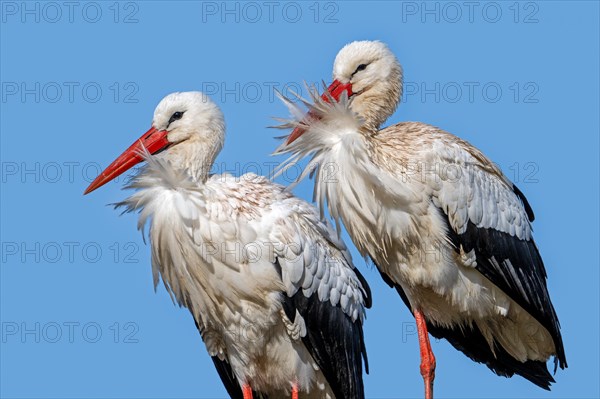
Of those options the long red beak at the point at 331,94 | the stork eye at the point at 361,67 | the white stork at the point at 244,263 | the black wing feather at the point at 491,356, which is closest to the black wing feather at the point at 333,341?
the white stork at the point at 244,263

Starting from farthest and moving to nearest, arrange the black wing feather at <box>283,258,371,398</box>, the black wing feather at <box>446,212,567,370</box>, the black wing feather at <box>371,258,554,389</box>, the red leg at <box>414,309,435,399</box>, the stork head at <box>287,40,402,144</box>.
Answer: the black wing feather at <box>371,258,554,389</box>, the red leg at <box>414,309,435,399</box>, the stork head at <box>287,40,402,144</box>, the black wing feather at <box>446,212,567,370</box>, the black wing feather at <box>283,258,371,398</box>

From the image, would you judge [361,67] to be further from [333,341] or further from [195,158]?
[333,341]

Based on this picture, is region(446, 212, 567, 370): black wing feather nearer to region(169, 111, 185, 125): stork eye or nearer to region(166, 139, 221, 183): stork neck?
region(166, 139, 221, 183): stork neck

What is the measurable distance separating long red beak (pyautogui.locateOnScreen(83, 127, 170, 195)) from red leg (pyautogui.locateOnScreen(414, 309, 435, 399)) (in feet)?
7.27

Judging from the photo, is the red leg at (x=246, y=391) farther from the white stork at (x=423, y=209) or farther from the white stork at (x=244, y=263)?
the white stork at (x=423, y=209)

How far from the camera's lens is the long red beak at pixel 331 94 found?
972 cm

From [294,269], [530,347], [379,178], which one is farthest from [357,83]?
[530,347]

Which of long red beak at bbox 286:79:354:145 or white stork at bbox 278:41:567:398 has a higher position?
long red beak at bbox 286:79:354:145

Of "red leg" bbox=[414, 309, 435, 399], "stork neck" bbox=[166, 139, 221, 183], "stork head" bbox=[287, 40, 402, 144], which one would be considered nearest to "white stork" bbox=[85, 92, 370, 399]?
"stork neck" bbox=[166, 139, 221, 183]

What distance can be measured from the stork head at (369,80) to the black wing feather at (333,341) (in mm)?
1390

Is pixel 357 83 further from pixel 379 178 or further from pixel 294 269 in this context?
pixel 294 269

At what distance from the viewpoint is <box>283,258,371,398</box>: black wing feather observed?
9.55m

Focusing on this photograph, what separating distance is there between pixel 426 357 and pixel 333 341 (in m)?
0.84

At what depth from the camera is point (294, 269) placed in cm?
941
